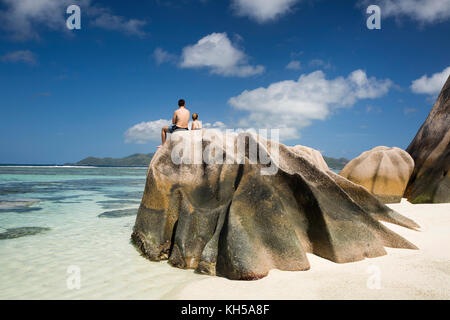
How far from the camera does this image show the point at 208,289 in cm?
313

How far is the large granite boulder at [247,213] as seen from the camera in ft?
11.7

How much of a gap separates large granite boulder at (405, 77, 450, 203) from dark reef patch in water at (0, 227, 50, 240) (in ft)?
33.9

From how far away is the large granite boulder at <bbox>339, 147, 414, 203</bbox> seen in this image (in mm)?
9727

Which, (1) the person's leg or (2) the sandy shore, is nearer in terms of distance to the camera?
(2) the sandy shore

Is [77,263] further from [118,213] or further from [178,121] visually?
[118,213]

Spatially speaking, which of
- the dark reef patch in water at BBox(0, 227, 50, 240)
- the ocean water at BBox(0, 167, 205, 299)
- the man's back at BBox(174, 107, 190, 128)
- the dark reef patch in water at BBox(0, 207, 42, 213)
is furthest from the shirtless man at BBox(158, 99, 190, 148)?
the dark reef patch in water at BBox(0, 207, 42, 213)

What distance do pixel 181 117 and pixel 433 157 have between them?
28.0ft

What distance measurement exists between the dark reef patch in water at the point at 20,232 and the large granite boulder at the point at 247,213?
273 cm

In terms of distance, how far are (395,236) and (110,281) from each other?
13.0 ft

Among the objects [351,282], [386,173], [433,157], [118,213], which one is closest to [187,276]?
[351,282]

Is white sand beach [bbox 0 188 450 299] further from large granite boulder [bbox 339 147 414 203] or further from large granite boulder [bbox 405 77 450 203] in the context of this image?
large granite boulder [bbox 339 147 414 203]

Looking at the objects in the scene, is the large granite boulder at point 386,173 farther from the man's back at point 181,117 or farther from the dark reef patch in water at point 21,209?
the dark reef patch in water at point 21,209
